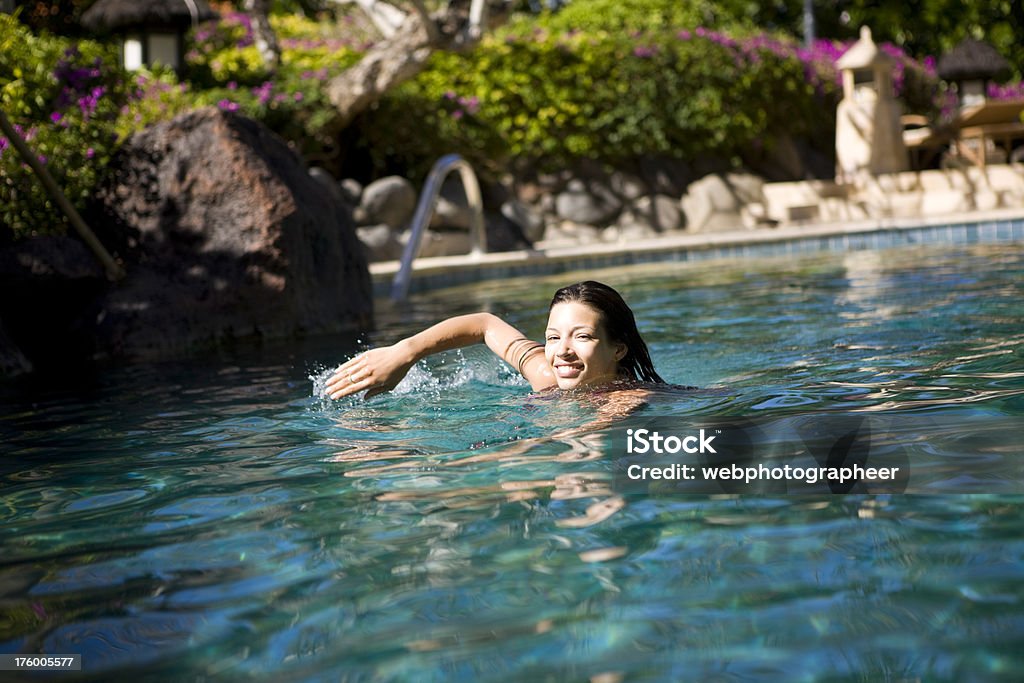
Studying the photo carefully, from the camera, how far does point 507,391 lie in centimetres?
521

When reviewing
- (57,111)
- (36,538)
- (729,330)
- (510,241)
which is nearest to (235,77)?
(510,241)

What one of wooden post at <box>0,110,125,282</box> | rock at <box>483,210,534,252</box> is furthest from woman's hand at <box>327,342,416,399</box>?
rock at <box>483,210,534,252</box>

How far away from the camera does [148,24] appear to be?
47.6 feet

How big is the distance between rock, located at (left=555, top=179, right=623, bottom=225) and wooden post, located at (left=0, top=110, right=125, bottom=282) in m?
11.2

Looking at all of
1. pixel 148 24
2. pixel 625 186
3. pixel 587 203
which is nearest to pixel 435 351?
pixel 148 24

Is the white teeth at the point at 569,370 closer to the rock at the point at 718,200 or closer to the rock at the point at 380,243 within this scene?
the rock at the point at 380,243

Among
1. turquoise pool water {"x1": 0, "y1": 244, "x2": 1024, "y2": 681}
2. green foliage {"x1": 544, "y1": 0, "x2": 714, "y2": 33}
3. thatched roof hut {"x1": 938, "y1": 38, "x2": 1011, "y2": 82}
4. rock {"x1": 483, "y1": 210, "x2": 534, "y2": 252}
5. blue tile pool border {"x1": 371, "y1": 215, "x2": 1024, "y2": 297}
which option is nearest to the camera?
turquoise pool water {"x1": 0, "y1": 244, "x2": 1024, "y2": 681}

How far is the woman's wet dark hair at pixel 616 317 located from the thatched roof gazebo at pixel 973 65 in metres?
18.2

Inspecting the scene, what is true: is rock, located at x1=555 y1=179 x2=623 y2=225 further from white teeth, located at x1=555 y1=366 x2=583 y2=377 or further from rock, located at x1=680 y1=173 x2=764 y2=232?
white teeth, located at x1=555 y1=366 x2=583 y2=377

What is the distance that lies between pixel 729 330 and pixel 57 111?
5.48 m

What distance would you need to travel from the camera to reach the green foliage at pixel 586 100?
17.2 metres

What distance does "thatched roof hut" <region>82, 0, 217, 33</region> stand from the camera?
14.1 m

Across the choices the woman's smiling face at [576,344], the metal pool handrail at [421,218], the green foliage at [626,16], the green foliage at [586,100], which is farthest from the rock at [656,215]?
the woman's smiling face at [576,344]

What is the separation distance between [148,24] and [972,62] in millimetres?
14193
